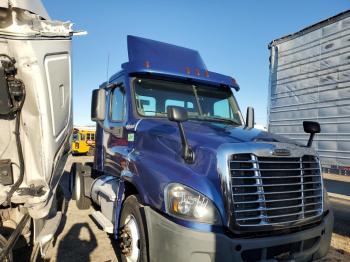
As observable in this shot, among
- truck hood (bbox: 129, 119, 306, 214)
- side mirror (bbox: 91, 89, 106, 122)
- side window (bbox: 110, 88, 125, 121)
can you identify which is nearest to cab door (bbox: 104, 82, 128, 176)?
side window (bbox: 110, 88, 125, 121)

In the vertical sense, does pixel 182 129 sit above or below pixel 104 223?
above

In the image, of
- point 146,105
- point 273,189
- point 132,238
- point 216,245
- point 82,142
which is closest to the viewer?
point 216,245

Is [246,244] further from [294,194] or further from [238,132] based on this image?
[238,132]

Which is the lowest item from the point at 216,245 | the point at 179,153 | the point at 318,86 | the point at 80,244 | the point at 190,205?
the point at 80,244

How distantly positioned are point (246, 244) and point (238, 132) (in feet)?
4.54

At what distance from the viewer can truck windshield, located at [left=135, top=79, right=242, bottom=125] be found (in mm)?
4922

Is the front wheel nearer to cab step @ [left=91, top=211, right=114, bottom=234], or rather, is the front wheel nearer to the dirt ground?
cab step @ [left=91, top=211, right=114, bottom=234]

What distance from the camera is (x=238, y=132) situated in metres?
4.12

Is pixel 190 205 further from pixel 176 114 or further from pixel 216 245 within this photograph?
pixel 176 114

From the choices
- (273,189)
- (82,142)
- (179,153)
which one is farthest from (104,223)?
(82,142)

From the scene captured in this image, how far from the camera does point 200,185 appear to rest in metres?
3.26

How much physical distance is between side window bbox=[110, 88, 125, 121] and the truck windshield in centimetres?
47

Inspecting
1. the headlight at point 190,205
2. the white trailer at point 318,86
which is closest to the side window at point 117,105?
the headlight at point 190,205

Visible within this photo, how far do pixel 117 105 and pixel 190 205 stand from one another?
2.79 m
